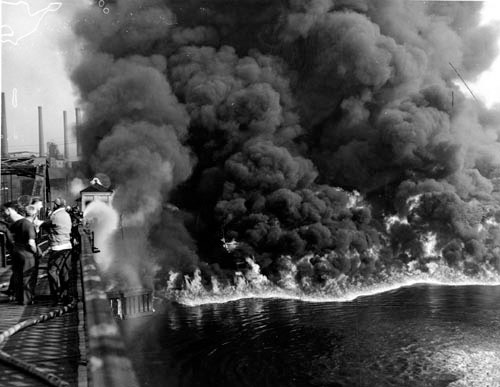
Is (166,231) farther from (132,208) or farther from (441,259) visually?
(441,259)

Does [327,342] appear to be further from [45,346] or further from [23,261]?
[45,346]

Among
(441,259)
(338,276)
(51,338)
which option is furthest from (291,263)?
(51,338)

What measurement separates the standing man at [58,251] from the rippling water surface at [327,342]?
2328cm

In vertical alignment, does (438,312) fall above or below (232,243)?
below

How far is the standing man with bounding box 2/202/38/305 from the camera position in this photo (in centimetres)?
575

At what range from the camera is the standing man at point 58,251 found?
5840mm

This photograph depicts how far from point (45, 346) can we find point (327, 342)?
32020 millimetres

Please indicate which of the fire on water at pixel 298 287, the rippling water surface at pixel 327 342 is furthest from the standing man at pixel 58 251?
the fire on water at pixel 298 287

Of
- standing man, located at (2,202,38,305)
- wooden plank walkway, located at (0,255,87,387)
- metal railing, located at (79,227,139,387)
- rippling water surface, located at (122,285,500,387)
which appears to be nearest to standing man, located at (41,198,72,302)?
standing man, located at (2,202,38,305)

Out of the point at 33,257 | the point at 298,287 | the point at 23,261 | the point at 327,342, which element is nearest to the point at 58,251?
the point at 33,257

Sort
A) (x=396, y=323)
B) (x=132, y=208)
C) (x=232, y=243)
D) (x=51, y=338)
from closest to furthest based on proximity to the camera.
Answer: (x=51, y=338), (x=132, y=208), (x=396, y=323), (x=232, y=243)

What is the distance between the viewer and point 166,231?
41500 mm

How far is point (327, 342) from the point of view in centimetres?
3394

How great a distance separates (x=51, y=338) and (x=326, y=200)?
35765 mm
